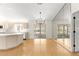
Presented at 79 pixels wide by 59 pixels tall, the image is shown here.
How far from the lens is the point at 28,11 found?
20.8 ft

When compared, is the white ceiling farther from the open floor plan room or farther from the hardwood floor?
the hardwood floor

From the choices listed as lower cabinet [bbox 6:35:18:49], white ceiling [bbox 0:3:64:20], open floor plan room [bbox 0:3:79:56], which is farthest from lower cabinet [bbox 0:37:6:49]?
white ceiling [bbox 0:3:64:20]

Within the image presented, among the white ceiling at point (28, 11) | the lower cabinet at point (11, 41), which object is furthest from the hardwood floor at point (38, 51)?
the white ceiling at point (28, 11)

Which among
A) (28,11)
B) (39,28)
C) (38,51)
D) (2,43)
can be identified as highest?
(28,11)

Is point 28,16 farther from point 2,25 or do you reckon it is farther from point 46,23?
point 2,25

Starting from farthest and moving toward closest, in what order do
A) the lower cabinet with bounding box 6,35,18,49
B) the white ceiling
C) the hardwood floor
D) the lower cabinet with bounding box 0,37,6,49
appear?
the white ceiling, the lower cabinet with bounding box 6,35,18,49, the lower cabinet with bounding box 0,37,6,49, the hardwood floor

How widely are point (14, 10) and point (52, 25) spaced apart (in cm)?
289

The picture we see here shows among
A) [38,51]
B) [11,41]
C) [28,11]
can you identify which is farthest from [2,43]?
[28,11]

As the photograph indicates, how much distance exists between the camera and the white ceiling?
221 inches

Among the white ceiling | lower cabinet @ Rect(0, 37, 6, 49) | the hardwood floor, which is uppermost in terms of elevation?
the white ceiling

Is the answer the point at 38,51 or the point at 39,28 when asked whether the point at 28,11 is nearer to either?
the point at 39,28

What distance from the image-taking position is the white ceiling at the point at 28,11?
5.62 metres

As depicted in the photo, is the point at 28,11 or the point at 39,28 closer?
the point at 28,11

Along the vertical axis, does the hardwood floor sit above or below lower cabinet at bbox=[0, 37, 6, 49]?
below
